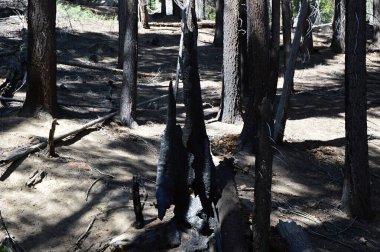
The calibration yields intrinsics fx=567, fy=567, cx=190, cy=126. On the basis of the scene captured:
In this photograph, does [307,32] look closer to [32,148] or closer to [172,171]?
[32,148]

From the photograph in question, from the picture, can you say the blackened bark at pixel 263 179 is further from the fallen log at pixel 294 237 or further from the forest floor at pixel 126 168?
the forest floor at pixel 126 168

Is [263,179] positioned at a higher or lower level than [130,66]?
lower

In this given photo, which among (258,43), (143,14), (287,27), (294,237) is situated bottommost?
(294,237)

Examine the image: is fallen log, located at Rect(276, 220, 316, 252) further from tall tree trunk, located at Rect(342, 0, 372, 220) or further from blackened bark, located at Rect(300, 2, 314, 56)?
blackened bark, located at Rect(300, 2, 314, 56)

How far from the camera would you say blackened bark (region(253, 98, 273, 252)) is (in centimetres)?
580

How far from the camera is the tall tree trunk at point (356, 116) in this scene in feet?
29.0

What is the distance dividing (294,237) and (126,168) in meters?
3.61

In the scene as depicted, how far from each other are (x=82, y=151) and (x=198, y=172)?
3.43 m

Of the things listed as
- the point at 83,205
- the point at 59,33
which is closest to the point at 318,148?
the point at 83,205

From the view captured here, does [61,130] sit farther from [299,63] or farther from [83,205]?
[299,63]

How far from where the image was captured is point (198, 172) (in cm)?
683

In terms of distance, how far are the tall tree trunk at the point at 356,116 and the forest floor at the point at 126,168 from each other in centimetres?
35

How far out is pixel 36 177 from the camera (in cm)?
840

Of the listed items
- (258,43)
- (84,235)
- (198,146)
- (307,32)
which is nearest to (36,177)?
(84,235)
